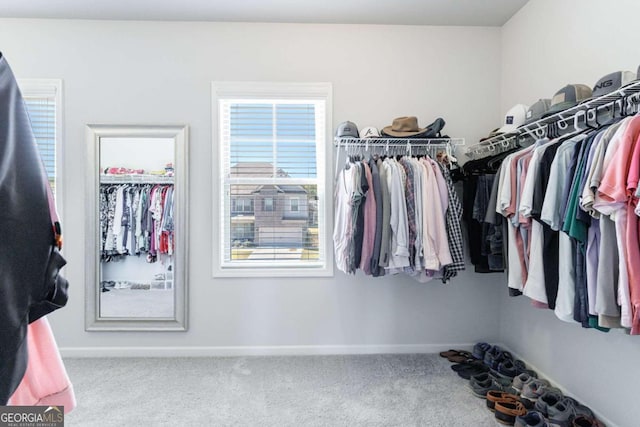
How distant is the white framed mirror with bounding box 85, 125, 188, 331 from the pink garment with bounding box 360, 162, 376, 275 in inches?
56.4

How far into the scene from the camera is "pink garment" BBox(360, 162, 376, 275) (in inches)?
86.3

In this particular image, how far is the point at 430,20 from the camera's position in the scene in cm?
258

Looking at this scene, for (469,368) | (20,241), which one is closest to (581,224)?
(469,368)

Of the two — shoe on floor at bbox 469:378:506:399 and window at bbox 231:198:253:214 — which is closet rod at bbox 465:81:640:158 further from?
window at bbox 231:198:253:214

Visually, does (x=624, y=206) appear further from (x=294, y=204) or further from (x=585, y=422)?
(x=294, y=204)

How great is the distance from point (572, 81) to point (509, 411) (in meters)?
1.94

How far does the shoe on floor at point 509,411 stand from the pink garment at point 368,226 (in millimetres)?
1045

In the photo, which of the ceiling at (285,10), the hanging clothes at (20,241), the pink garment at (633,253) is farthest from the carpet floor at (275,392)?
the ceiling at (285,10)

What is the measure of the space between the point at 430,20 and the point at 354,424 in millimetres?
2870

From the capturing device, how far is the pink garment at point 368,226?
7.19 feet

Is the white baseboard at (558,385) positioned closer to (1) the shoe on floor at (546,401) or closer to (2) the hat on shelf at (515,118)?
(1) the shoe on floor at (546,401)

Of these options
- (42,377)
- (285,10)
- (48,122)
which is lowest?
(42,377)

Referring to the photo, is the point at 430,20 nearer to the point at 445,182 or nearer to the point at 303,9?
the point at 303,9

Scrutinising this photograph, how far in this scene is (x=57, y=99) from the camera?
2562 mm
